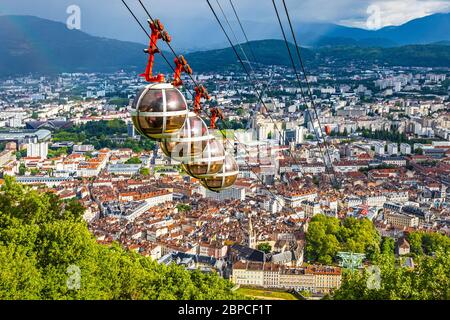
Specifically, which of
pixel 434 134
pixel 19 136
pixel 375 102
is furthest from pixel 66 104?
pixel 434 134

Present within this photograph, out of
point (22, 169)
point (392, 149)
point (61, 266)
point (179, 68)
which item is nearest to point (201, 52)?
point (392, 149)

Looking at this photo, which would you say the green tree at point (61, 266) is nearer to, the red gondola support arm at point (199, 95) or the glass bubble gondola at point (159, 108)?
the red gondola support arm at point (199, 95)

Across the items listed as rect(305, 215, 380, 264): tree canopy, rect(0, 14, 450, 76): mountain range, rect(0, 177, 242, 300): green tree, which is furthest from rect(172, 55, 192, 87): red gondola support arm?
rect(0, 14, 450, 76): mountain range

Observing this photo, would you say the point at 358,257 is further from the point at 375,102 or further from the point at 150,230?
the point at 375,102

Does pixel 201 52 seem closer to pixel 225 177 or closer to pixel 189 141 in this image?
pixel 225 177

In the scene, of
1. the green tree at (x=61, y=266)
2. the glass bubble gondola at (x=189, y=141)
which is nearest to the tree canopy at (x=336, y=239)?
the green tree at (x=61, y=266)

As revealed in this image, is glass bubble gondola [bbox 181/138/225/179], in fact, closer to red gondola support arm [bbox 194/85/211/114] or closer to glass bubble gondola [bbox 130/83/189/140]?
red gondola support arm [bbox 194/85/211/114]
